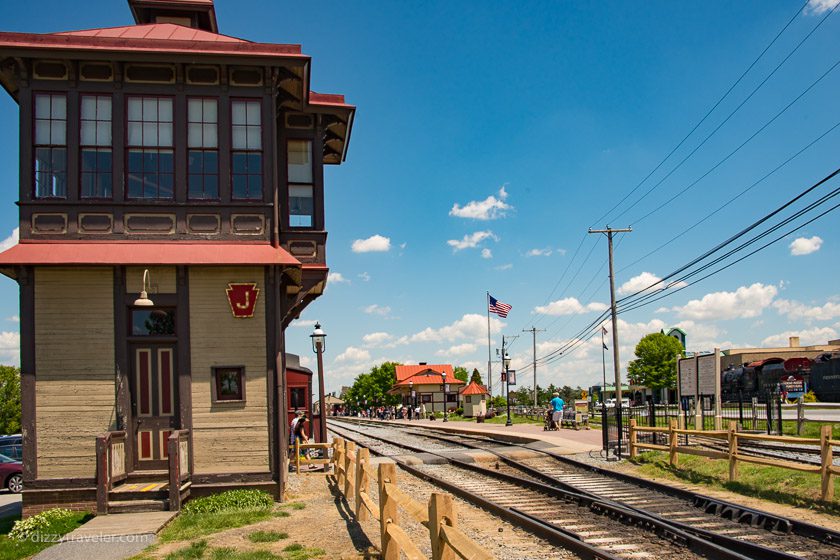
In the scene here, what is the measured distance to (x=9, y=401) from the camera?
7912 cm

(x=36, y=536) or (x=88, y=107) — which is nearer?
(x=36, y=536)

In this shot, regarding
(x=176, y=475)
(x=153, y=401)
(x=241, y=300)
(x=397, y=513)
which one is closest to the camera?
(x=397, y=513)

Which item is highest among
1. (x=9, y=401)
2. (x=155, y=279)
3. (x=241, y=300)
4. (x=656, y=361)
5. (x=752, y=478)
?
(x=155, y=279)

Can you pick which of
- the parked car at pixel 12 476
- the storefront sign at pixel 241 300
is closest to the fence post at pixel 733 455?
the storefront sign at pixel 241 300

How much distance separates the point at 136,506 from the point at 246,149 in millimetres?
6863

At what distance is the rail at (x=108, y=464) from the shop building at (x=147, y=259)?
4.3 inches

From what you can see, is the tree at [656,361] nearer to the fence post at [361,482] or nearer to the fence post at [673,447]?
the fence post at [673,447]

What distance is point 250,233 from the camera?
1494cm

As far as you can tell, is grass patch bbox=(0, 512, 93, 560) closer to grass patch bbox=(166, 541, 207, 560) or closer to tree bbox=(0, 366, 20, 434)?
grass patch bbox=(166, 541, 207, 560)

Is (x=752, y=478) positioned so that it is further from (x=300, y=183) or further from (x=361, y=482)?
(x=300, y=183)

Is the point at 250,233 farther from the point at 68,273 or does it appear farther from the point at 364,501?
the point at 364,501

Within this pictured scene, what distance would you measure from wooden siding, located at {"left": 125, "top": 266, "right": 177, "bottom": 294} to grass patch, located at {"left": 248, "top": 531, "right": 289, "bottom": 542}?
5.31 meters

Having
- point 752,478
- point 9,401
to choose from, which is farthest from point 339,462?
point 9,401

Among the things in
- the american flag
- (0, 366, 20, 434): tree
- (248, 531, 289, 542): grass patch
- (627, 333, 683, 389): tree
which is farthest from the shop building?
(627, 333, 683, 389): tree
